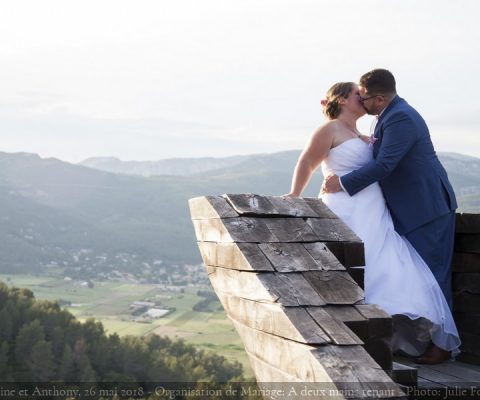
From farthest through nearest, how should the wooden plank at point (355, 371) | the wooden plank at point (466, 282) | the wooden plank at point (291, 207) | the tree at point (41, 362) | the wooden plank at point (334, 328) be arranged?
1. the tree at point (41, 362)
2. the wooden plank at point (466, 282)
3. the wooden plank at point (291, 207)
4. the wooden plank at point (334, 328)
5. the wooden plank at point (355, 371)

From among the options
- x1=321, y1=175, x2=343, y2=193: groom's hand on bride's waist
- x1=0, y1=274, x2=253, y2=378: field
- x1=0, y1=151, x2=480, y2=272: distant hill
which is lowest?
x1=0, y1=274, x2=253, y2=378: field

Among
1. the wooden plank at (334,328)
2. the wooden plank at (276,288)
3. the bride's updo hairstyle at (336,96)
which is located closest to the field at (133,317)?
the bride's updo hairstyle at (336,96)

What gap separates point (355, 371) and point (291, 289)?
56 cm

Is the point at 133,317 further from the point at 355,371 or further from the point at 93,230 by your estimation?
the point at 355,371

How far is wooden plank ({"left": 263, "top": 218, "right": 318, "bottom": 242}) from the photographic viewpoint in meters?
3.42

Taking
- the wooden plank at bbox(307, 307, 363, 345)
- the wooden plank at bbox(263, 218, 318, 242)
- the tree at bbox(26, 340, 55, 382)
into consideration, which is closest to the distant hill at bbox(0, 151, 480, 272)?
the tree at bbox(26, 340, 55, 382)

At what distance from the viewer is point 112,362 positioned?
55.8 meters

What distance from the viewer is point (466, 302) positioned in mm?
4969

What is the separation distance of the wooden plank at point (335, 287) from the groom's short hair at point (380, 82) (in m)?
1.93

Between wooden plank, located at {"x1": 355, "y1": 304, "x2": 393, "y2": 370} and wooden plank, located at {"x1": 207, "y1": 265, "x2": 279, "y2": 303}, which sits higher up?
wooden plank, located at {"x1": 207, "y1": 265, "x2": 279, "y2": 303}

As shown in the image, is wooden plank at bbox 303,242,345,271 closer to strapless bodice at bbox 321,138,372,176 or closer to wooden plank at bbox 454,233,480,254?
strapless bodice at bbox 321,138,372,176

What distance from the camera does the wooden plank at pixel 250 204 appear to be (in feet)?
11.5

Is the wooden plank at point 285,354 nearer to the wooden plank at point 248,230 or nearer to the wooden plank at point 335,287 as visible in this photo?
the wooden plank at point 335,287

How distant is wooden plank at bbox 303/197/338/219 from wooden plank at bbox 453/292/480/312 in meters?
1.70
